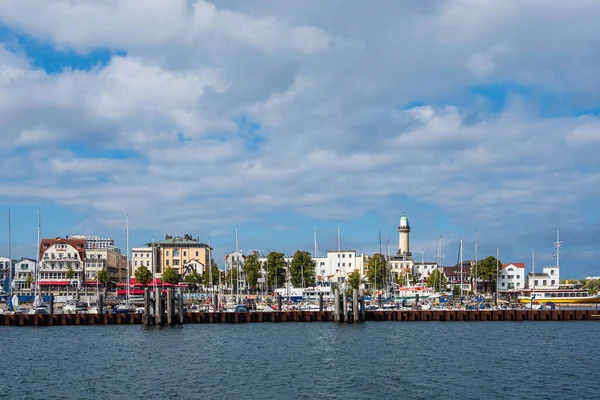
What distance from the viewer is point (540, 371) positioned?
56594 millimetres

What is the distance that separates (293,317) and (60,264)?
9817 centimetres

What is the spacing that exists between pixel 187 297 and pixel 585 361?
104669 millimetres

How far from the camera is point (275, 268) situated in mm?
177625

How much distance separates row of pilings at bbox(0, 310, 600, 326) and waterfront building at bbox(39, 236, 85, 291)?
7762 centimetres

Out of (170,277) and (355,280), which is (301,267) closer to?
(355,280)

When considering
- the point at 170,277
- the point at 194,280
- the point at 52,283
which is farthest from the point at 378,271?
the point at 52,283

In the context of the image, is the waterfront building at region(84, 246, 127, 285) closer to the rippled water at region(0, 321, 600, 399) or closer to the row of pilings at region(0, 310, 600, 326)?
the row of pilings at region(0, 310, 600, 326)

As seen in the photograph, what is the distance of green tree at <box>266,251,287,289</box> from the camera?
Result: 178250 millimetres

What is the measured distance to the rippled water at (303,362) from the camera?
158ft

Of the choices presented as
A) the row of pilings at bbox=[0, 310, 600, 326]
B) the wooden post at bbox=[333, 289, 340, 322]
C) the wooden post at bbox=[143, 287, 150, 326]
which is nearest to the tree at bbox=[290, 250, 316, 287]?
the row of pilings at bbox=[0, 310, 600, 326]

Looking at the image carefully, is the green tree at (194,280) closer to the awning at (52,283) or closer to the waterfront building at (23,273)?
the awning at (52,283)

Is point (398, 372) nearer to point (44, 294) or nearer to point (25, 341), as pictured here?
point (25, 341)

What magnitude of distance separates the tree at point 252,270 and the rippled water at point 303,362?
7966 cm

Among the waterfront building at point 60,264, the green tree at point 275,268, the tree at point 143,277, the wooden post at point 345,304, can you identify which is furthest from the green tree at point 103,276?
the wooden post at point 345,304
